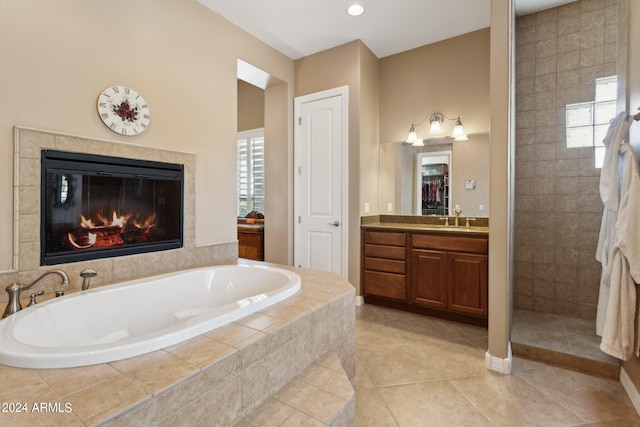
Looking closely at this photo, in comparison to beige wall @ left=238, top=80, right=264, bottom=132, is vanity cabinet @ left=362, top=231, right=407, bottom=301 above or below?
below

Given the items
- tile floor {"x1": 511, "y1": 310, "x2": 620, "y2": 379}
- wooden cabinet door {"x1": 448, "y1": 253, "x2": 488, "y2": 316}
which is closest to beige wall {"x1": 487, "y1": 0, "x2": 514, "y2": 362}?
tile floor {"x1": 511, "y1": 310, "x2": 620, "y2": 379}

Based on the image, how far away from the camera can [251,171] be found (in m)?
4.78

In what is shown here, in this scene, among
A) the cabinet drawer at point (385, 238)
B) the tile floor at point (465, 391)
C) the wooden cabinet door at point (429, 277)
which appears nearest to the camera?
the tile floor at point (465, 391)

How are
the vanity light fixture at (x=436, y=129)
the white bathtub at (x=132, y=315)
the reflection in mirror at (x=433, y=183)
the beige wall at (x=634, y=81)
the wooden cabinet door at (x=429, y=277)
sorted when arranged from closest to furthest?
the white bathtub at (x=132, y=315)
the beige wall at (x=634, y=81)
the wooden cabinet door at (x=429, y=277)
the vanity light fixture at (x=436, y=129)
the reflection in mirror at (x=433, y=183)

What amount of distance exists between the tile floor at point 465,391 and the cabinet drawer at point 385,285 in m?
0.62

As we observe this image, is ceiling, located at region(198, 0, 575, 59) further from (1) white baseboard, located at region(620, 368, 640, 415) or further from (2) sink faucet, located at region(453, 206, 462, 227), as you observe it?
(1) white baseboard, located at region(620, 368, 640, 415)

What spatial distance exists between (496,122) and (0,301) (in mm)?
3090

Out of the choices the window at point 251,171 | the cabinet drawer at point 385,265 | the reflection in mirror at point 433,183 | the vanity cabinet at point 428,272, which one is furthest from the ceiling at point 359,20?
the cabinet drawer at point 385,265

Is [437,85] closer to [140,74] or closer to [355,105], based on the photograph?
[355,105]

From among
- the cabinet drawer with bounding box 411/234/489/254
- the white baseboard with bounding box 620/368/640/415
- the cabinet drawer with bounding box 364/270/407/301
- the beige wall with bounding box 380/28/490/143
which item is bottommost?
the white baseboard with bounding box 620/368/640/415

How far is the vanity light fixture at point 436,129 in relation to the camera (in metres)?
3.21

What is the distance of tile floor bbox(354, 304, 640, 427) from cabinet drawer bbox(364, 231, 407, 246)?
949 millimetres

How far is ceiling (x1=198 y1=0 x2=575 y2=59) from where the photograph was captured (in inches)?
107

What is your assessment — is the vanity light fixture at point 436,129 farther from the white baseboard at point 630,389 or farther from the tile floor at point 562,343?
the white baseboard at point 630,389
